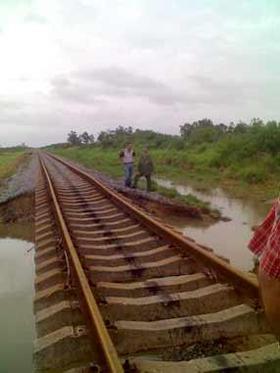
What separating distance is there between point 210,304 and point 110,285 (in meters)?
1.02

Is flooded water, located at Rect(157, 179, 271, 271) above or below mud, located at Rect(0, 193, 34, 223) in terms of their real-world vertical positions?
below

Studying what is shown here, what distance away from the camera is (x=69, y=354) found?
3967mm

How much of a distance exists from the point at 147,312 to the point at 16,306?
1824 millimetres

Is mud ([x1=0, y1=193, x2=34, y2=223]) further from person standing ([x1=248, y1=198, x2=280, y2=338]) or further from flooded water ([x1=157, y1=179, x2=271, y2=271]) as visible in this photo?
person standing ([x1=248, y1=198, x2=280, y2=338])

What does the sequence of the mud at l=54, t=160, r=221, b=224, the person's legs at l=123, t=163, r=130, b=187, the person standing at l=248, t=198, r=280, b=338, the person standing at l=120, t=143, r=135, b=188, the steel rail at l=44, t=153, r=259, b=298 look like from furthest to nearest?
the person's legs at l=123, t=163, r=130, b=187, the person standing at l=120, t=143, r=135, b=188, the mud at l=54, t=160, r=221, b=224, the steel rail at l=44, t=153, r=259, b=298, the person standing at l=248, t=198, r=280, b=338

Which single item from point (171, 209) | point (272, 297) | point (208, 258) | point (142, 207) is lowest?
point (171, 209)

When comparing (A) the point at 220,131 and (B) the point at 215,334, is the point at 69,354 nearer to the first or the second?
(B) the point at 215,334

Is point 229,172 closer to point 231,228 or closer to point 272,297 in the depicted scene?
point 231,228

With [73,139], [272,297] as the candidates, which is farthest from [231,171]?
[73,139]

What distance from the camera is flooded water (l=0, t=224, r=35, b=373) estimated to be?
4.48m

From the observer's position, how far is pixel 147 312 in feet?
15.3

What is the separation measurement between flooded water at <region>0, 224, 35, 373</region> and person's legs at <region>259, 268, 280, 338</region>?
2.59 m

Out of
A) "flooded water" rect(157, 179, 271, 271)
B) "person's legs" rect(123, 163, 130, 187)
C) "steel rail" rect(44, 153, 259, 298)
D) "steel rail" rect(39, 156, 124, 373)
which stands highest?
"person's legs" rect(123, 163, 130, 187)

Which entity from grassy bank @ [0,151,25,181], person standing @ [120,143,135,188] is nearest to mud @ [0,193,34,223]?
person standing @ [120,143,135,188]
